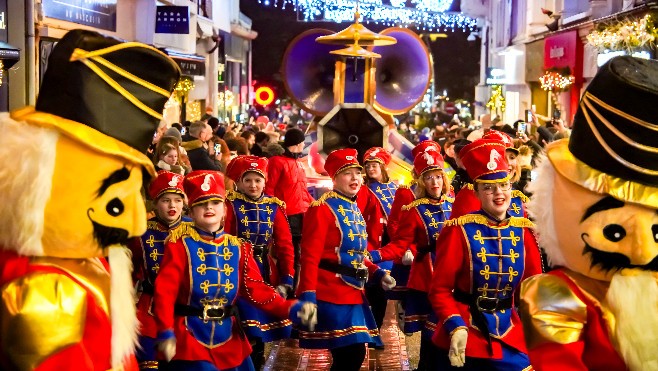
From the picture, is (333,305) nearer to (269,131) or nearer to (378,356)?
(378,356)

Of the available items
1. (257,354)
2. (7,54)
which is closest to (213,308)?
(257,354)

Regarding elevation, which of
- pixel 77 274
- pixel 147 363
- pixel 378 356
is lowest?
pixel 378 356

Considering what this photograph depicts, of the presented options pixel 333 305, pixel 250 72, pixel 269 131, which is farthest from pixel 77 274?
pixel 250 72

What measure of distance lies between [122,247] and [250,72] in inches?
1912

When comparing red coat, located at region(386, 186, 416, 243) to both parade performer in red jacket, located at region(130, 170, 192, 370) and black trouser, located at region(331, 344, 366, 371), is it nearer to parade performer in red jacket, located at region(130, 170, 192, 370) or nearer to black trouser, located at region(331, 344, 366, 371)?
black trouser, located at region(331, 344, 366, 371)

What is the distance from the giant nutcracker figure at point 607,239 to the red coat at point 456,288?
1.79 m

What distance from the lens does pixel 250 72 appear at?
52.5 meters

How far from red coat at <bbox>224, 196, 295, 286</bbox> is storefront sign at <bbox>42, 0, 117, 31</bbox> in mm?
7442

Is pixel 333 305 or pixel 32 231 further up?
pixel 32 231

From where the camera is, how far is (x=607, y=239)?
442 centimetres

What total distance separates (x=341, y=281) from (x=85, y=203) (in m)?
4.59

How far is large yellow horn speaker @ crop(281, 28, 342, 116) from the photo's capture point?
15797mm

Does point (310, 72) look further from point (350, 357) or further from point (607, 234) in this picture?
point (607, 234)

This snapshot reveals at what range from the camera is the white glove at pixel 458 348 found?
20.1 ft
